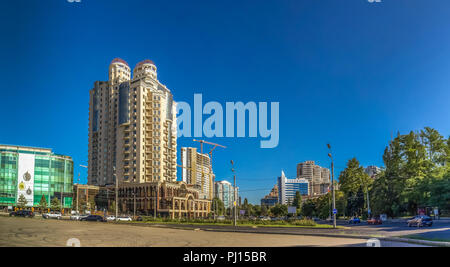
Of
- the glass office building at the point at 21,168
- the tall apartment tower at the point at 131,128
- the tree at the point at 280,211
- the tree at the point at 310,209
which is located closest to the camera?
the glass office building at the point at 21,168

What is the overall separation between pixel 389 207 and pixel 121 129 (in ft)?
273

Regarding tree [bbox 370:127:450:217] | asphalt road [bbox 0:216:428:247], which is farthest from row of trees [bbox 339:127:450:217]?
asphalt road [bbox 0:216:428:247]

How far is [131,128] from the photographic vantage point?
108312 mm

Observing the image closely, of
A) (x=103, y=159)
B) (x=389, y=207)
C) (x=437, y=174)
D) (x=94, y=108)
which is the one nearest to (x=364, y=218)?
(x=389, y=207)

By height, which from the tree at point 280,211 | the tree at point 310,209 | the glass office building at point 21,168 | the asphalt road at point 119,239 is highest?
the glass office building at point 21,168

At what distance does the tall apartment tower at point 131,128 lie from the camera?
107750 millimetres

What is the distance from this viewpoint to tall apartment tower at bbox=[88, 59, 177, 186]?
107750 millimetres

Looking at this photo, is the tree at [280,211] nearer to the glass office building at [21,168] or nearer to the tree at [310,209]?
the tree at [310,209]

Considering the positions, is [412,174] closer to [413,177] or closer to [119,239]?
[413,177]

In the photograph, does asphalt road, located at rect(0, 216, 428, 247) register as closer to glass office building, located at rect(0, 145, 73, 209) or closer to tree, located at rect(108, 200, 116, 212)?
glass office building, located at rect(0, 145, 73, 209)

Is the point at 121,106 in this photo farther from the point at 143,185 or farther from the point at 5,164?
the point at 5,164

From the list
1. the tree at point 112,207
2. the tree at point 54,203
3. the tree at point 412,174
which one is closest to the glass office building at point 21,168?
the tree at point 54,203

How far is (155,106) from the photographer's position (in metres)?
112

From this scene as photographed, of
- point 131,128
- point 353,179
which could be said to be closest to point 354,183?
point 353,179
